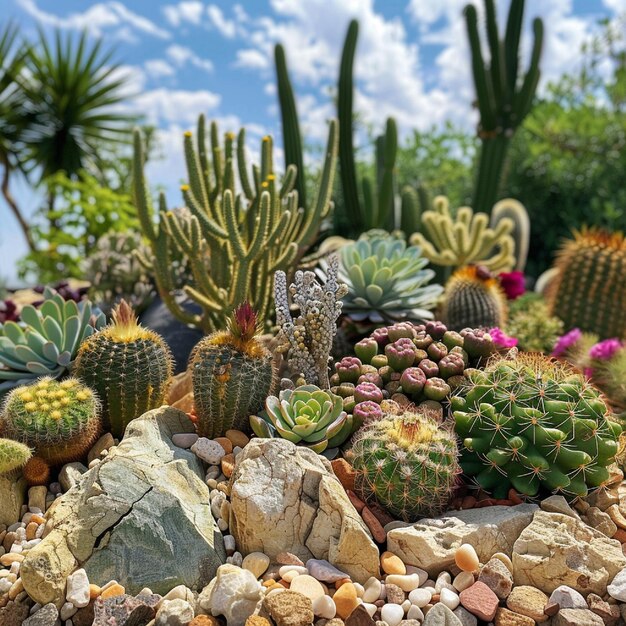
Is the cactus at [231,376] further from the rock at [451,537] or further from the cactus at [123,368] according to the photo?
the rock at [451,537]

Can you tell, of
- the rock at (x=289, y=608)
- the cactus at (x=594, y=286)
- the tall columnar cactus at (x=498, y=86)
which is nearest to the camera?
the rock at (x=289, y=608)

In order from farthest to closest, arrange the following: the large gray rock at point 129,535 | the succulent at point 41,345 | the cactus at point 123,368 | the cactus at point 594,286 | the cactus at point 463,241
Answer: the cactus at point 594,286 → the cactus at point 463,241 → the succulent at point 41,345 → the cactus at point 123,368 → the large gray rock at point 129,535

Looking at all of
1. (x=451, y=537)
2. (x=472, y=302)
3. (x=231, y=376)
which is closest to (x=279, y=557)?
(x=451, y=537)

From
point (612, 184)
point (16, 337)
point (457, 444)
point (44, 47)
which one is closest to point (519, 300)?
point (457, 444)

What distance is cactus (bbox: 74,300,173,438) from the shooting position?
3.82 meters

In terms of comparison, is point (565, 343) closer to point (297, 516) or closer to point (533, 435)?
point (533, 435)

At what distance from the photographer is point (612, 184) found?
1298cm

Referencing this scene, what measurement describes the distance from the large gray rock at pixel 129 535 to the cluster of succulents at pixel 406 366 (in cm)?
109

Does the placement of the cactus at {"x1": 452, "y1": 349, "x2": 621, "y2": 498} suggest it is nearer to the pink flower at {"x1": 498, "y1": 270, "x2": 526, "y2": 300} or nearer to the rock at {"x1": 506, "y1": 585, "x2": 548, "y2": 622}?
the rock at {"x1": 506, "y1": 585, "x2": 548, "y2": 622}

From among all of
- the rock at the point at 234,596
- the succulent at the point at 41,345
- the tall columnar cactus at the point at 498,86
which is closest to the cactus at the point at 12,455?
the succulent at the point at 41,345

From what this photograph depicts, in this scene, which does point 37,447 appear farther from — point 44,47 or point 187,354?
point 44,47

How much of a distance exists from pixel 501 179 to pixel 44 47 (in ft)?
37.2

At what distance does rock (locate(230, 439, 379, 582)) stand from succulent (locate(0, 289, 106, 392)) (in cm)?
167

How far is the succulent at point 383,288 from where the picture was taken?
500cm
